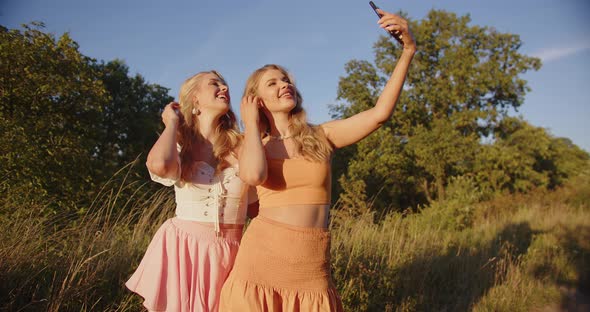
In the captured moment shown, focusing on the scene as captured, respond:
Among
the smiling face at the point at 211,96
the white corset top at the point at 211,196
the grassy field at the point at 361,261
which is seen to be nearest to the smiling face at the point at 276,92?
the smiling face at the point at 211,96

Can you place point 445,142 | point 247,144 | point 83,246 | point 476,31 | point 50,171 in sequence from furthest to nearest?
point 476,31
point 445,142
point 50,171
point 83,246
point 247,144

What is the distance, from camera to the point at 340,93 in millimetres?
19078

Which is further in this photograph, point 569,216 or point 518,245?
point 569,216

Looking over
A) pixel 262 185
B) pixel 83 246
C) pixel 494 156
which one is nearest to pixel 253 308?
pixel 262 185

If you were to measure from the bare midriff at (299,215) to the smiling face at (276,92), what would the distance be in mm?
546

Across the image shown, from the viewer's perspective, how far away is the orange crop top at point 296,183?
1.93 m

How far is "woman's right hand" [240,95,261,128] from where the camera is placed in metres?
1.96

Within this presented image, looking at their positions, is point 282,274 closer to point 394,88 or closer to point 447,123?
point 394,88

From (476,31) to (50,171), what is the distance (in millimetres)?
18123

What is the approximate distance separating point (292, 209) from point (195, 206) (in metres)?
0.57

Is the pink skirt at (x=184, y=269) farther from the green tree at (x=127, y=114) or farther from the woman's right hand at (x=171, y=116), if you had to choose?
the green tree at (x=127, y=114)

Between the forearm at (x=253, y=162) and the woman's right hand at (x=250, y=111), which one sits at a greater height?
the woman's right hand at (x=250, y=111)

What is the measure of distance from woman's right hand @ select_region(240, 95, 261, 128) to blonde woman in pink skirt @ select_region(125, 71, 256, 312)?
1.04 feet

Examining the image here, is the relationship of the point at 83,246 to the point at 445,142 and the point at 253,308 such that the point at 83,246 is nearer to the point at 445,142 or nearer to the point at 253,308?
the point at 253,308
